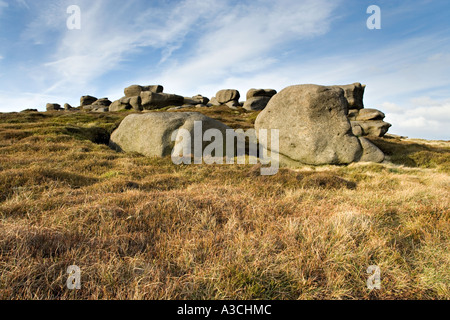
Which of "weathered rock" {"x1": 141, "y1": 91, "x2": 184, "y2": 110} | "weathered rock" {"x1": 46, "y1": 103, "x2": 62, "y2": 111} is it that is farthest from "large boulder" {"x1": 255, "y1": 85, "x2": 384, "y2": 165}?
"weathered rock" {"x1": 46, "y1": 103, "x2": 62, "y2": 111}

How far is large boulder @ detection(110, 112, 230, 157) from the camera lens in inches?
557

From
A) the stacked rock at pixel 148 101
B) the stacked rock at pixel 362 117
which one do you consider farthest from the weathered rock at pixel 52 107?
the stacked rock at pixel 362 117

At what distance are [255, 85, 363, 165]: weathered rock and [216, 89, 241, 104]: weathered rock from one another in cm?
5503

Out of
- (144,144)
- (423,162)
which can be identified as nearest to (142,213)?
(144,144)

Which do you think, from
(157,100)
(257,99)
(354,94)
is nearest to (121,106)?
(157,100)

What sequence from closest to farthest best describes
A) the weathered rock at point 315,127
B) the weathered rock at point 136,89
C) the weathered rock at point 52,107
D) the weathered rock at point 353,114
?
the weathered rock at point 315,127 < the weathered rock at point 353,114 < the weathered rock at point 136,89 < the weathered rock at point 52,107

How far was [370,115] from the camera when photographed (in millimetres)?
30406

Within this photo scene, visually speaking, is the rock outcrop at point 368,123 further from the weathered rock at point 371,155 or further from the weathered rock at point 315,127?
the weathered rock at point 315,127

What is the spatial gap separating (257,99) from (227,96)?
1242 cm

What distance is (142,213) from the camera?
181 inches

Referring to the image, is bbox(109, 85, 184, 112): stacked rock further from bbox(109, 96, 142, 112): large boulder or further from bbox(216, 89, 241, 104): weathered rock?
bbox(216, 89, 241, 104): weathered rock

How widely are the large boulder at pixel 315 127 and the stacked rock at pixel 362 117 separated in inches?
525

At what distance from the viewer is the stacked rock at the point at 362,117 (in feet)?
88.6
